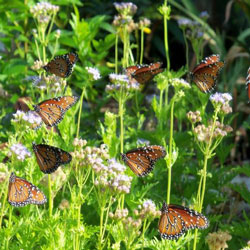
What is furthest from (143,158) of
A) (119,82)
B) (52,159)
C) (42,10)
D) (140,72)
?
(42,10)

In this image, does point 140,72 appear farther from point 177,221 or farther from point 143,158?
point 177,221

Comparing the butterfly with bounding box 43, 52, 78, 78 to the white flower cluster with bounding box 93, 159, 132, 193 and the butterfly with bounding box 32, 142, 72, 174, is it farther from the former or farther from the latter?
the white flower cluster with bounding box 93, 159, 132, 193

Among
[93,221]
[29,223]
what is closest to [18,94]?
[93,221]

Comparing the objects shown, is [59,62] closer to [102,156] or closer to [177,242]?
[102,156]

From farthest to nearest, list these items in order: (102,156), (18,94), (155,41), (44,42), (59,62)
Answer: (155,41)
(18,94)
(44,42)
(59,62)
(102,156)

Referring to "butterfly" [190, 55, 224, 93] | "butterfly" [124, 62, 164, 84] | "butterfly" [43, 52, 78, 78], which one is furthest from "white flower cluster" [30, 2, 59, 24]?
"butterfly" [190, 55, 224, 93]

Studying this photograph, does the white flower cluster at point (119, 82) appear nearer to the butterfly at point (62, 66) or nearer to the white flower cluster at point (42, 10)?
the butterfly at point (62, 66)
